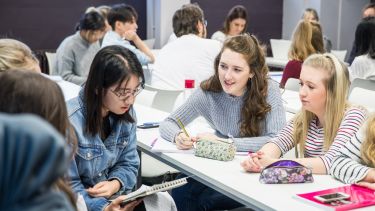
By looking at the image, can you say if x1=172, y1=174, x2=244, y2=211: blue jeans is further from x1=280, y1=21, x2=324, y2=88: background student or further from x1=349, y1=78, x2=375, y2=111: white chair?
x1=280, y1=21, x2=324, y2=88: background student

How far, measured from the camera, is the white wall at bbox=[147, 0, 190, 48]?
7.72 meters

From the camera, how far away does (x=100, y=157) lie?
95.2 inches

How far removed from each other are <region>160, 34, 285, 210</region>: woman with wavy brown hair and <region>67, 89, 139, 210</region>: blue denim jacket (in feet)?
1.14

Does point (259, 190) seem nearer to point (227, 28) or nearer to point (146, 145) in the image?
point (146, 145)

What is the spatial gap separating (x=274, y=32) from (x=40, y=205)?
343 inches

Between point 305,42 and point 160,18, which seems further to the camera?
point 160,18

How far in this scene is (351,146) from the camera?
2.33 m

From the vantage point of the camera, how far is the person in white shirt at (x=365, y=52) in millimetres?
5441

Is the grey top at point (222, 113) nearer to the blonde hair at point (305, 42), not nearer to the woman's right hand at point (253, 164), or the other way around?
the woman's right hand at point (253, 164)

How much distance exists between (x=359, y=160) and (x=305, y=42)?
9.79 ft

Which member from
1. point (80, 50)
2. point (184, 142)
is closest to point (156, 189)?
point (184, 142)

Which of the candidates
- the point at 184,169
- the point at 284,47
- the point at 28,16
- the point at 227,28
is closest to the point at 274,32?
the point at 284,47

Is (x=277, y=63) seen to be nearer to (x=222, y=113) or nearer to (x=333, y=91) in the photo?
(x=222, y=113)

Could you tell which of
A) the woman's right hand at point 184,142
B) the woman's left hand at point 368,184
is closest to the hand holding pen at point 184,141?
the woman's right hand at point 184,142
